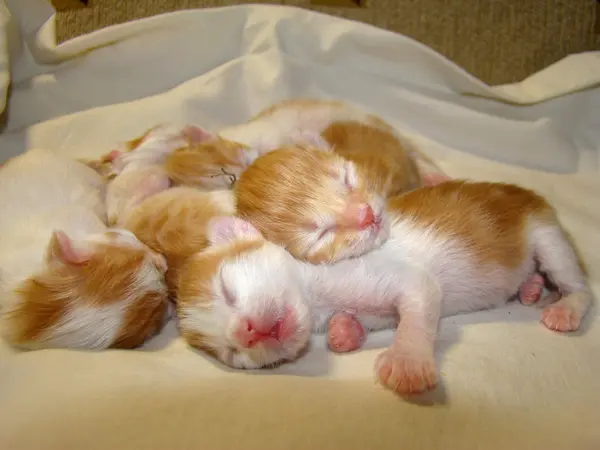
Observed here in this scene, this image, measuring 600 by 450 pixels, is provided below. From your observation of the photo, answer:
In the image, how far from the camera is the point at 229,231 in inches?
47.6

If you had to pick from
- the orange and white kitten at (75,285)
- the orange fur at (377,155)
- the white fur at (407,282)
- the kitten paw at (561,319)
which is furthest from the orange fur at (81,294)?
the kitten paw at (561,319)

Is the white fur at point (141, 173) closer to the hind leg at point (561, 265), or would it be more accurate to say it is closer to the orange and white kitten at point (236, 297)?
the orange and white kitten at point (236, 297)

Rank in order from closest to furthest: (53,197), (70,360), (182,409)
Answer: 1. (182,409)
2. (70,360)
3. (53,197)

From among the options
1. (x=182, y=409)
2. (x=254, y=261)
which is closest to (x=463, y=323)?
(x=254, y=261)

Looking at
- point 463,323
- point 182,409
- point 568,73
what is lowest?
point 463,323

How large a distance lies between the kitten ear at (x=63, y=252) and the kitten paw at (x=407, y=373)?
2.15ft

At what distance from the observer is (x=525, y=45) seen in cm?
213

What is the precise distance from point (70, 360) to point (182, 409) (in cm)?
29

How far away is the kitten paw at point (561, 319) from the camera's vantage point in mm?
1178

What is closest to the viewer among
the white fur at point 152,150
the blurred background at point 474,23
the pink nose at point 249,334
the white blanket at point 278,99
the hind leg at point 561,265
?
the white blanket at point 278,99

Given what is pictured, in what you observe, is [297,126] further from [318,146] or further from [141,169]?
[141,169]

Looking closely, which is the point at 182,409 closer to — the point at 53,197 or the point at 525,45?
the point at 53,197

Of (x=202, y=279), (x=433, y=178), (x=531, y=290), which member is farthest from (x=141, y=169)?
(x=531, y=290)

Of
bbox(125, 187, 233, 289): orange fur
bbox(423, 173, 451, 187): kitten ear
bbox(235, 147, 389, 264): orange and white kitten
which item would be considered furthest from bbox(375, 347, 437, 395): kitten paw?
bbox(423, 173, 451, 187): kitten ear
